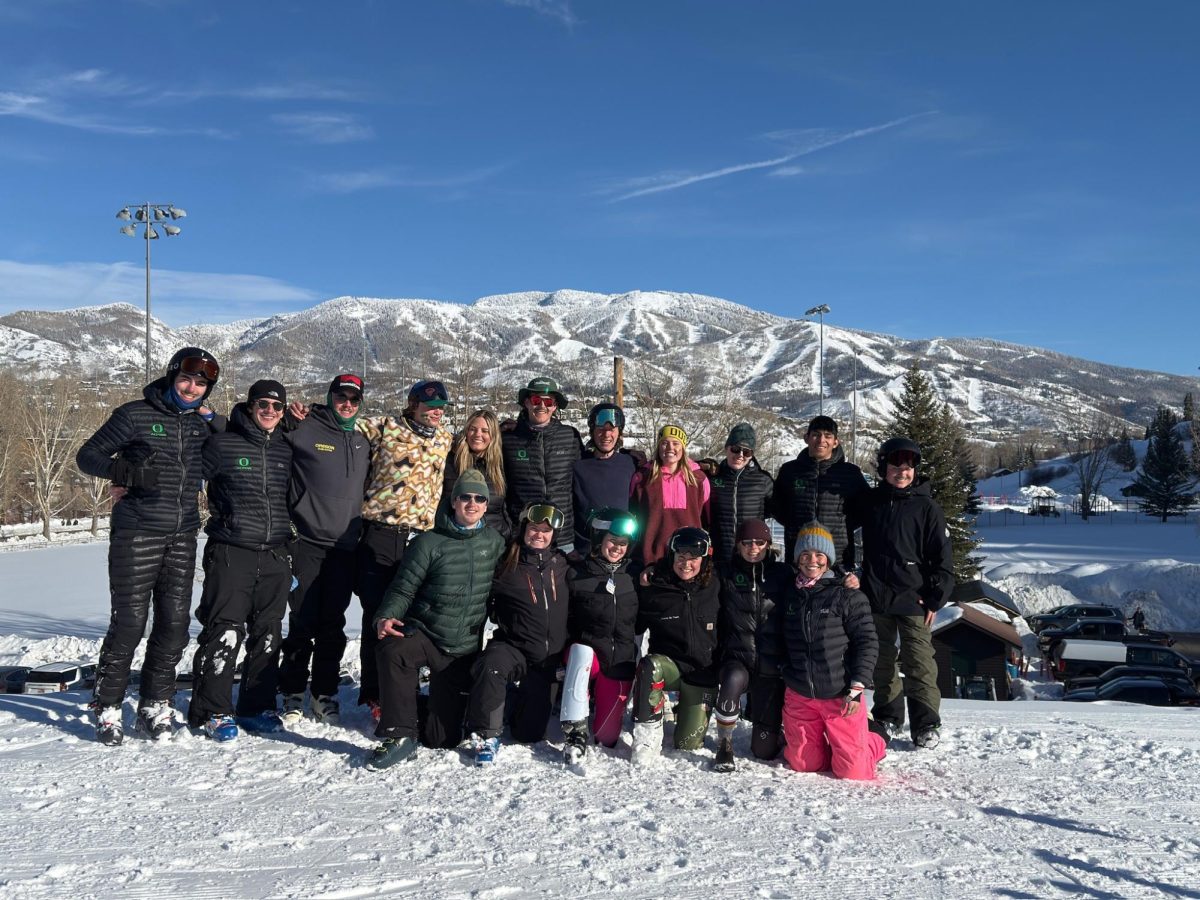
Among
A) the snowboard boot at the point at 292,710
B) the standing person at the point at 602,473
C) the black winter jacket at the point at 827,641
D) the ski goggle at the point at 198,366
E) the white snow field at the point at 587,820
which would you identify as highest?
the ski goggle at the point at 198,366

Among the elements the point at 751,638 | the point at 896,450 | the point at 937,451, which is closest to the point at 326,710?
the point at 751,638

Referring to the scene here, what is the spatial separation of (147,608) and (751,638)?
11.7 ft

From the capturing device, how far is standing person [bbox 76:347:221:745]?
15.3 ft

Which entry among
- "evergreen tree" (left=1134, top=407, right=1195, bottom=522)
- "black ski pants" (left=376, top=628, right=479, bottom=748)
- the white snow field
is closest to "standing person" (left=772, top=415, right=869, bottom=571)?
the white snow field

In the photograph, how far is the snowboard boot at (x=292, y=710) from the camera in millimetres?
5207

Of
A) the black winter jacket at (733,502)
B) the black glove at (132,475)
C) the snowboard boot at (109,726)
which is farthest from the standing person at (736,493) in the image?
the snowboard boot at (109,726)

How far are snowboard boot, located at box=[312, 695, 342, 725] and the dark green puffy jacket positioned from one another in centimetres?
102

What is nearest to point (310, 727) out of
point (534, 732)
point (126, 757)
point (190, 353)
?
point (126, 757)

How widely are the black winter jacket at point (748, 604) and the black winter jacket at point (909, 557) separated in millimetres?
644

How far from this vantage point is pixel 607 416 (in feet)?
18.4

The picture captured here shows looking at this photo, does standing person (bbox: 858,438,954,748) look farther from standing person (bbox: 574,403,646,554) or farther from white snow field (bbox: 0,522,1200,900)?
standing person (bbox: 574,403,646,554)

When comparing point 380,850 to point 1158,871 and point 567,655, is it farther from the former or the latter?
point 1158,871

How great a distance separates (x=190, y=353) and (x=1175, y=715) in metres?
7.28

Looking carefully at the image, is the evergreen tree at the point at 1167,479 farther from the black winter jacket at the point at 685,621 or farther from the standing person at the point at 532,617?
the standing person at the point at 532,617
